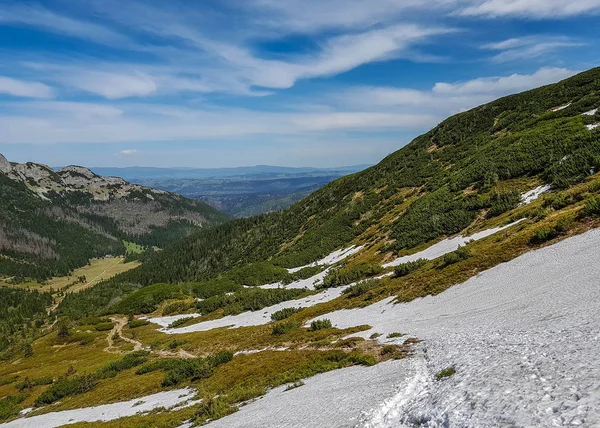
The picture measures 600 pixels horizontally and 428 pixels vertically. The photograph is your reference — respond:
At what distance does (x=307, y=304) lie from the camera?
4553cm

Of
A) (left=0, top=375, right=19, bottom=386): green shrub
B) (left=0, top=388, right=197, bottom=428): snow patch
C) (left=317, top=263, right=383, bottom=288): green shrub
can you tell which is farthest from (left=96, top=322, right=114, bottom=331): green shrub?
(left=317, top=263, right=383, bottom=288): green shrub

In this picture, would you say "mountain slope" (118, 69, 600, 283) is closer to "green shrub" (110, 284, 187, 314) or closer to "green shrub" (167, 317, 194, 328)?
"green shrub" (167, 317, 194, 328)

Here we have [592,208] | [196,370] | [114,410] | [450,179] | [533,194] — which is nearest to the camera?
[592,208]

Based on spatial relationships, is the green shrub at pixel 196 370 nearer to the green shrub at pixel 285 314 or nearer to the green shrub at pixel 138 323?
the green shrub at pixel 285 314

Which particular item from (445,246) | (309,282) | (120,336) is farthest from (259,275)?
(445,246)

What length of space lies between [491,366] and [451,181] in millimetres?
52801

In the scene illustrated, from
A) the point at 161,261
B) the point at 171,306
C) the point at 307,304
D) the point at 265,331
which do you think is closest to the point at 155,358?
the point at 265,331

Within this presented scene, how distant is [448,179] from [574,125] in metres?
19.3

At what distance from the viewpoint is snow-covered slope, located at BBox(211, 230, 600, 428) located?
9.45 meters

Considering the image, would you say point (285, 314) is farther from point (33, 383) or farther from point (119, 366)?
point (33, 383)

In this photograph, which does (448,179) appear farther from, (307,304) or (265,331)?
(265,331)

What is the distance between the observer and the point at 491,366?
41.2 ft

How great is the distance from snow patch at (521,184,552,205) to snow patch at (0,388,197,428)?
1551 inches

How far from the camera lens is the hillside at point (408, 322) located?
12.4 meters
